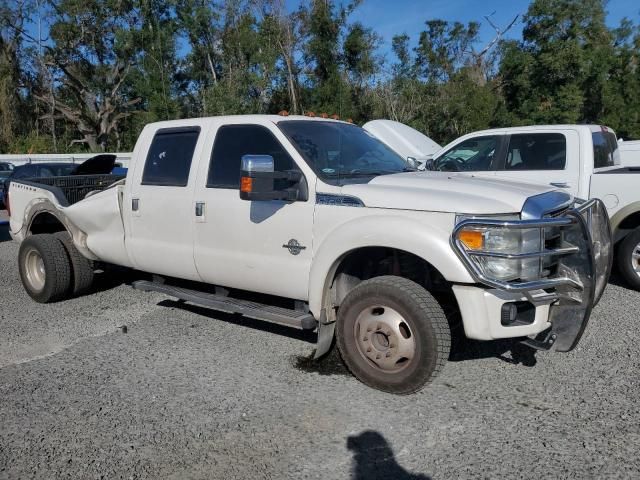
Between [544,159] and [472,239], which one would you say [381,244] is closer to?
[472,239]

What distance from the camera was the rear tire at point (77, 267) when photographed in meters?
6.43

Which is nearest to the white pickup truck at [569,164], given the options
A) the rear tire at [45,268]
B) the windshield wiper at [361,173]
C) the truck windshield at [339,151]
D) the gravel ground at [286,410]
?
the truck windshield at [339,151]

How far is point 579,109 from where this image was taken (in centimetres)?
3209

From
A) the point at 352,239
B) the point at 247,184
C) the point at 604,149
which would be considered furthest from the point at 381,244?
the point at 604,149

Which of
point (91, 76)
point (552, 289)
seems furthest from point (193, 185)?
point (91, 76)

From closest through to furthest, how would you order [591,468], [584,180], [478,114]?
[591,468], [584,180], [478,114]

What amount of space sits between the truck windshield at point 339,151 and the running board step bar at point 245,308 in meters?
1.08

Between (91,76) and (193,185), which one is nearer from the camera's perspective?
(193,185)

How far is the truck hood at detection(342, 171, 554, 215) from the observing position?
3686 mm

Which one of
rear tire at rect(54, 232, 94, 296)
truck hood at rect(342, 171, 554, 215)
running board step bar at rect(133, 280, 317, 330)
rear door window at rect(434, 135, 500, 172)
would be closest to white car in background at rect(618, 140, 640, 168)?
rear door window at rect(434, 135, 500, 172)

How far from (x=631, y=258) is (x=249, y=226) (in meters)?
4.62

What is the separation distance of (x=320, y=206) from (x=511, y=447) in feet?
6.67

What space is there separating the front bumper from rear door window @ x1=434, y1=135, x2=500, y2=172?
4.07 meters

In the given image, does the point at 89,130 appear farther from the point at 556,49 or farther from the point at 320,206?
the point at 320,206
